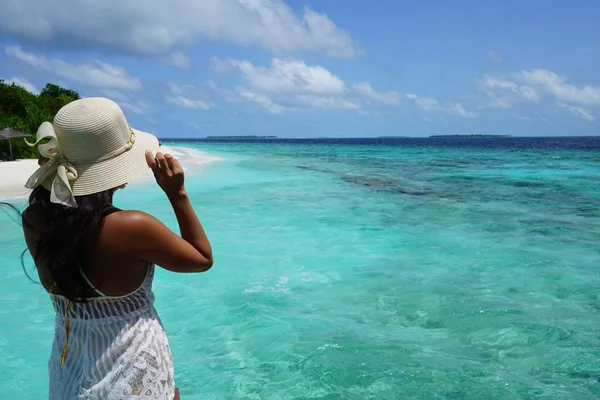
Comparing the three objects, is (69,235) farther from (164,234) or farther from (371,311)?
(371,311)

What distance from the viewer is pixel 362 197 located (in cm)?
1482

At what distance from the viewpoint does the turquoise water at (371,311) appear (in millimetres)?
4078

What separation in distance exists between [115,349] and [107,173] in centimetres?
53

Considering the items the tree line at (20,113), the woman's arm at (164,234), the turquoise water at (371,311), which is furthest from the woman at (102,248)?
the tree line at (20,113)

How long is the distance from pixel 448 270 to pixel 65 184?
244 inches

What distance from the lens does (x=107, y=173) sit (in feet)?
5.13

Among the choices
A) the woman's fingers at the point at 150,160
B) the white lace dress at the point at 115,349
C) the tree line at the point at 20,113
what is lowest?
the white lace dress at the point at 115,349

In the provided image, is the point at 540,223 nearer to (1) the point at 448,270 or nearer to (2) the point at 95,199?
(1) the point at 448,270

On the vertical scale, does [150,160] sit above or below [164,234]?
above

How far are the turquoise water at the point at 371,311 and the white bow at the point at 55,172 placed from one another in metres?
2.79

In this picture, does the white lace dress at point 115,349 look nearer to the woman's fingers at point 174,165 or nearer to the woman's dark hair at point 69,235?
the woman's dark hair at point 69,235

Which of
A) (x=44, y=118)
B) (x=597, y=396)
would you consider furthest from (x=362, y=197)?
(x=44, y=118)

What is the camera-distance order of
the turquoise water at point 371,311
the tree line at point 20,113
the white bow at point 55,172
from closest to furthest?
the white bow at point 55,172 → the turquoise water at point 371,311 → the tree line at point 20,113

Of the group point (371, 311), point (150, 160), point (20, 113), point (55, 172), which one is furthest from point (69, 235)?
point (20, 113)
